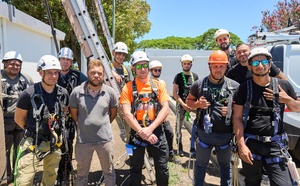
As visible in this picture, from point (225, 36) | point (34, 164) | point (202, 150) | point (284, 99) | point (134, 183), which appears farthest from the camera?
point (225, 36)

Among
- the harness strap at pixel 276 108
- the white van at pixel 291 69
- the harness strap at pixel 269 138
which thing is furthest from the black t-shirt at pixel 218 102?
the white van at pixel 291 69

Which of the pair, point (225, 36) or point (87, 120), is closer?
point (87, 120)

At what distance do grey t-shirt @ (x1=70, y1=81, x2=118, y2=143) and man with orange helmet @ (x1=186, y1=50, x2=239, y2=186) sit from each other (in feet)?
3.84

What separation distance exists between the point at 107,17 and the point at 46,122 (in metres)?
16.1

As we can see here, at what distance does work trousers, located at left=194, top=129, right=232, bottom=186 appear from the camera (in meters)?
3.32

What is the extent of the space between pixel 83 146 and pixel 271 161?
2.23 meters

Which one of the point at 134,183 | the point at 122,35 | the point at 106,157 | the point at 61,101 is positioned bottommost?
the point at 134,183

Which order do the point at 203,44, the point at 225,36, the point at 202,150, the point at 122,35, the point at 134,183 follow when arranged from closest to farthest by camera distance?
the point at 202,150, the point at 134,183, the point at 225,36, the point at 122,35, the point at 203,44

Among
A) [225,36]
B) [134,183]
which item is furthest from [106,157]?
[225,36]

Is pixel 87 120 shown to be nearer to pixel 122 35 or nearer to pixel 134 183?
pixel 134 183

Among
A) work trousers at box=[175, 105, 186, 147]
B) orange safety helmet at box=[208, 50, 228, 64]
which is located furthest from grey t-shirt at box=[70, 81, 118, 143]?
work trousers at box=[175, 105, 186, 147]

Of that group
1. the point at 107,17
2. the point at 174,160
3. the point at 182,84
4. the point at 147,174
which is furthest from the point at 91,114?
the point at 107,17

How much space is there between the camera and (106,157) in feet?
11.3

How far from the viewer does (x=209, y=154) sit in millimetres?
3395
